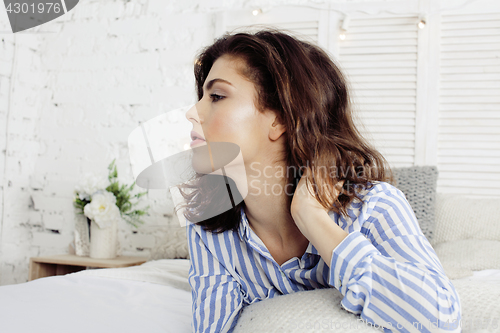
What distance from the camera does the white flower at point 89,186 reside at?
6.75 feet

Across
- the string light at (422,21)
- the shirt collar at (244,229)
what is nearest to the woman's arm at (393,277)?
the shirt collar at (244,229)

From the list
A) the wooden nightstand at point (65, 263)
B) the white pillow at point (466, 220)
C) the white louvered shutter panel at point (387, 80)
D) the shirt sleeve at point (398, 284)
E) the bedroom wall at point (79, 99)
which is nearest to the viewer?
the shirt sleeve at point (398, 284)

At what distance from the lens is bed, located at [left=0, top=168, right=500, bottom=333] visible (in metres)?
0.65

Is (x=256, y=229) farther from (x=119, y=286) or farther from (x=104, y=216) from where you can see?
(x=104, y=216)

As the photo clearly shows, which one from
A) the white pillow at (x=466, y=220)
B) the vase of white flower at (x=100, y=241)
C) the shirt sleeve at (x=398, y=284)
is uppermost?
the shirt sleeve at (x=398, y=284)

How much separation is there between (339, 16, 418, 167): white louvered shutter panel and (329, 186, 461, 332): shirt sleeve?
4.74 ft

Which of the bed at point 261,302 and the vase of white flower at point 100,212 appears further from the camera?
the vase of white flower at point 100,212

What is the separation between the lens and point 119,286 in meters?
1.26

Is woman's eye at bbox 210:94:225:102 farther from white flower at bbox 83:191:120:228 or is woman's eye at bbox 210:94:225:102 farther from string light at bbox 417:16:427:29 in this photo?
string light at bbox 417:16:427:29

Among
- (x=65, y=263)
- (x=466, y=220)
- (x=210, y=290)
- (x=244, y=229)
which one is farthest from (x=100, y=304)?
(x=466, y=220)

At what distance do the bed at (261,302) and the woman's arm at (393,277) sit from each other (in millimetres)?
31

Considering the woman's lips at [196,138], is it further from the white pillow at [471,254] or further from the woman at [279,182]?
the white pillow at [471,254]

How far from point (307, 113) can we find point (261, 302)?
1.39 feet

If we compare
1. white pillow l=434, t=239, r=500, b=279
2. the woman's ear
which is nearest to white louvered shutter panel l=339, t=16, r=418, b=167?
white pillow l=434, t=239, r=500, b=279
